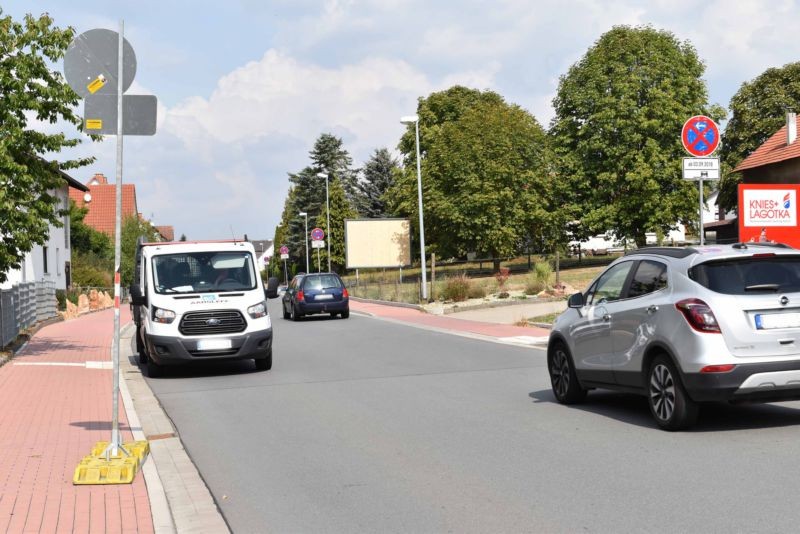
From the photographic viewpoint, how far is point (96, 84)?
758cm

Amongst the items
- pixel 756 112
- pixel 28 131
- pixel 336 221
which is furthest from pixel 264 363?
pixel 336 221

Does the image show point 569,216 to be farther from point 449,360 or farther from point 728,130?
point 449,360

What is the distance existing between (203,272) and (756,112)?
48.8m

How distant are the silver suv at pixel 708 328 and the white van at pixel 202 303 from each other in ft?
24.1

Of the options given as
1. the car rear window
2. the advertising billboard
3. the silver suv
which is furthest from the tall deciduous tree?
the silver suv

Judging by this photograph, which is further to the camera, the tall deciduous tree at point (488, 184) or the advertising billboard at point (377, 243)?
the advertising billboard at point (377, 243)

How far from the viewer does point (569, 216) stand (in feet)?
171

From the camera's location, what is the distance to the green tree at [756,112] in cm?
5538

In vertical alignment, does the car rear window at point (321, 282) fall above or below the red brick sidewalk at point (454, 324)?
above

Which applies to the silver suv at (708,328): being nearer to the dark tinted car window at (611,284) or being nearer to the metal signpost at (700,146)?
the dark tinted car window at (611,284)

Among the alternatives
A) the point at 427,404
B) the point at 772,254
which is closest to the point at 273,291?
the point at 427,404

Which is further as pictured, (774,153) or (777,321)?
(774,153)

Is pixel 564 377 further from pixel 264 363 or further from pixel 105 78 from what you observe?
pixel 264 363

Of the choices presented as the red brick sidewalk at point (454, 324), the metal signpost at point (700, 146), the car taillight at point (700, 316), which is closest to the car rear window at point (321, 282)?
the red brick sidewalk at point (454, 324)
